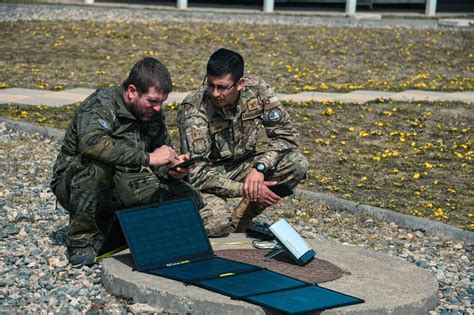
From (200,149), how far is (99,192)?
92 cm

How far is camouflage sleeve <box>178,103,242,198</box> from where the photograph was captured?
301 inches

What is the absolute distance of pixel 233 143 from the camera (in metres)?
7.95

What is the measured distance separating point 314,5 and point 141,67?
23.8m

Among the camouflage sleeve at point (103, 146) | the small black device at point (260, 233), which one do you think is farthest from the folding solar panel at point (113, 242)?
the small black device at point (260, 233)

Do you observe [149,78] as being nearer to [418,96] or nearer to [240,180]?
[240,180]

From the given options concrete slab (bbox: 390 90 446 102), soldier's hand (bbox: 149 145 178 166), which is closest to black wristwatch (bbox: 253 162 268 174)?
soldier's hand (bbox: 149 145 178 166)

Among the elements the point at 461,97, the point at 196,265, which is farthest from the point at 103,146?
the point at 461,97

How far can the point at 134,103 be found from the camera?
700cm

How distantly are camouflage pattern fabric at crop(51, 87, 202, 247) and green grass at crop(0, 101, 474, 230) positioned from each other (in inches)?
107

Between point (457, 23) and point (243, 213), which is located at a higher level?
point (243, 213)

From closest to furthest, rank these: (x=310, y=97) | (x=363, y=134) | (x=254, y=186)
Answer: (x=254, y=186), (x=363, y=134), (x=310, y=97)

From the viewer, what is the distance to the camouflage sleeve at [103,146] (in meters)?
6.83

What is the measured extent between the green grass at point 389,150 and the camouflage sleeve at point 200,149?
212cm

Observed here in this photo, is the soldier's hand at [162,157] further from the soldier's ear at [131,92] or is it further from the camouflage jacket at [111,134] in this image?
the soldier's ear at [131,92]
